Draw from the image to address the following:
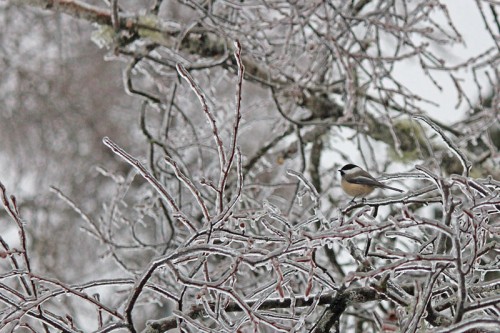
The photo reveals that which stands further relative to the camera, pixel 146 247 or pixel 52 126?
pixel 52 126

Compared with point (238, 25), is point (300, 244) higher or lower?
lower

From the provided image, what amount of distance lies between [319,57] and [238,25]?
0.63 meters

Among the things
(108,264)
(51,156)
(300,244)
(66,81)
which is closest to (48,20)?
(66,81)

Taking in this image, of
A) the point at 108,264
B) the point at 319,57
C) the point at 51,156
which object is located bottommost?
the point at 108,264

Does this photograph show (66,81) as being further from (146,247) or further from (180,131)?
(146,247)

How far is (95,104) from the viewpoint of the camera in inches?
411

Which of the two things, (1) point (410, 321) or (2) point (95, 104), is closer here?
(1) point (410, 321)

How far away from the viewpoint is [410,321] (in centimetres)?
149

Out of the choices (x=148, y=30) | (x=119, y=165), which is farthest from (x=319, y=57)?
(x=119, y=165)

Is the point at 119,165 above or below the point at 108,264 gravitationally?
above

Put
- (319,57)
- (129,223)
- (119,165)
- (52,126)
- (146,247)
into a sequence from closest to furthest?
(146,247), (129,223), (319,57), (119,165), (52,126)

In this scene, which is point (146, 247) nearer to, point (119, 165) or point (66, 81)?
point (119, 165)

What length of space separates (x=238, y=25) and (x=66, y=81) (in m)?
6.59

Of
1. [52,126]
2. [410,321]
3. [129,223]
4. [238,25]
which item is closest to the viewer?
[410,321]
